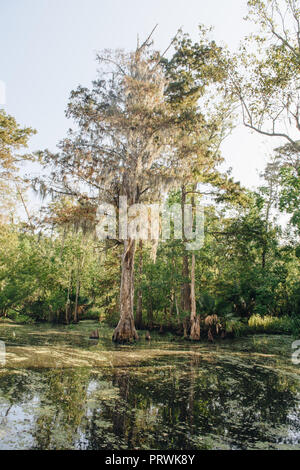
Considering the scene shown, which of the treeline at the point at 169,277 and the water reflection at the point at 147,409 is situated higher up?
the treeline at the point at 169,277

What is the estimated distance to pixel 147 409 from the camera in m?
4.46

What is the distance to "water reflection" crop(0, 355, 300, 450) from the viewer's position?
3406 millimetres

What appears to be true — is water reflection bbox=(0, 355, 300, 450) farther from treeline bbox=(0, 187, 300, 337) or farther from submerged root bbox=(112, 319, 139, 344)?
treeline bbox=(0, 187, 300, 337)

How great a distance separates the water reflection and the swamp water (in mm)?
12

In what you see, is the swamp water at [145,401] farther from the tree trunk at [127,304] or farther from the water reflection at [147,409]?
the tree trunk at [127,304]

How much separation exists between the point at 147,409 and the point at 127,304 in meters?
8.60

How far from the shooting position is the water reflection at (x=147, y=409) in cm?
341

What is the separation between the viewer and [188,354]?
9.59 m

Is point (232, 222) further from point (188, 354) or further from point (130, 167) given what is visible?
point (188, 354)

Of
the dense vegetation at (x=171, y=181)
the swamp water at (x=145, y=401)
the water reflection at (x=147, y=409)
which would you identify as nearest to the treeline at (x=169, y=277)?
the dense vegetation at (x=171, y=181)

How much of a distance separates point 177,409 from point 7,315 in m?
16.4

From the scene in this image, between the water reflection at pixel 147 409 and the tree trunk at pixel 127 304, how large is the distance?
5.25m

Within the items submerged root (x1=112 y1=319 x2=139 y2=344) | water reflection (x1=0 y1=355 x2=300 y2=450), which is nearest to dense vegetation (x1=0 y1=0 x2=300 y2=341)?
submerged root (x1=112 y1=319 x2=139 y2=344)

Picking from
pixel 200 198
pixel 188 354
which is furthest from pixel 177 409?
pixel 200 198
